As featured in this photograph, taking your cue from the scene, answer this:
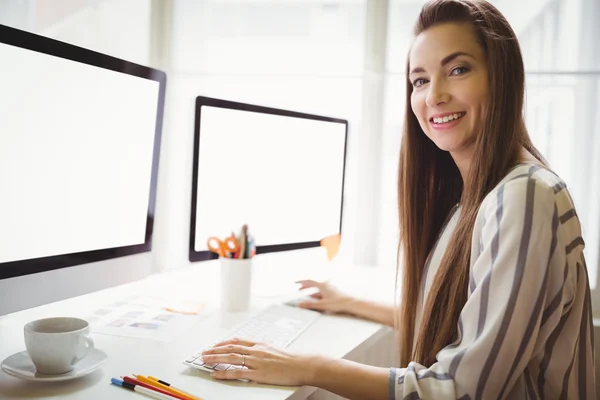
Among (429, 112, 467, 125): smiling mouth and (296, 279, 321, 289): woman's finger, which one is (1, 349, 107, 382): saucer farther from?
(429, 112, 467, 125): smiling mouth

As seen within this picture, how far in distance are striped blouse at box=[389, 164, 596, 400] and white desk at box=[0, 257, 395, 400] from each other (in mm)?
227

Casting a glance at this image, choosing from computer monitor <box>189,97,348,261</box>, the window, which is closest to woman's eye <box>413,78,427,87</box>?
computer monitor <box>189,97,348,261</box>

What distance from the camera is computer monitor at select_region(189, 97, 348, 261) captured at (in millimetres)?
1312

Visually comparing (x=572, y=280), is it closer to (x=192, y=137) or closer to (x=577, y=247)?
(x=577, y=247)

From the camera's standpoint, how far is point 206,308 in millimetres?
1232

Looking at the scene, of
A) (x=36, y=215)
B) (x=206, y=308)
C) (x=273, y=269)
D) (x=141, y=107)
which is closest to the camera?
(x=36, y=215)

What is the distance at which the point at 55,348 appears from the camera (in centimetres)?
77

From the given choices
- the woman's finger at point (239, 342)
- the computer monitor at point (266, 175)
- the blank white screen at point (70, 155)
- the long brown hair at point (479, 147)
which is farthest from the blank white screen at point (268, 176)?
the long brown hair at point (479, 147)

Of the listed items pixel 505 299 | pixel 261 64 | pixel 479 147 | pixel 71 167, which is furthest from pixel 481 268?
pixel 261 64

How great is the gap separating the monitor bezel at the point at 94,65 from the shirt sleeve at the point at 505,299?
0.64 m

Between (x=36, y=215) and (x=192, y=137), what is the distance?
1.58 ft

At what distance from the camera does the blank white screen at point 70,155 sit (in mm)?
839

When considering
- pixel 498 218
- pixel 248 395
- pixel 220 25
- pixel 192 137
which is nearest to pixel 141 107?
pixel 192 137

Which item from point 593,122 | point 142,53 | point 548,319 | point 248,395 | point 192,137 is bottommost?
point 248,395
